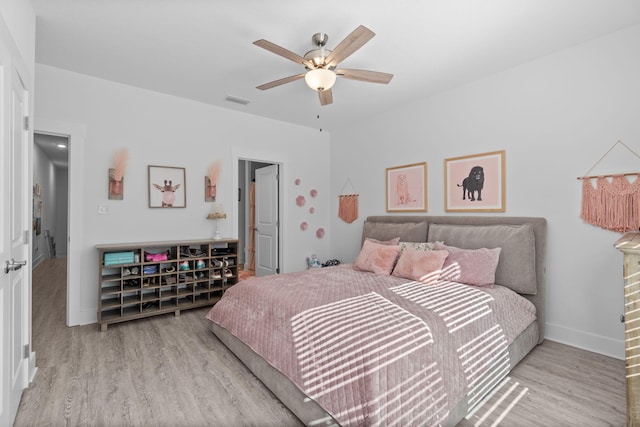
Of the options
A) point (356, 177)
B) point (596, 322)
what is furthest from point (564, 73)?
point (356, 177)

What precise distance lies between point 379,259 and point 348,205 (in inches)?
69.5

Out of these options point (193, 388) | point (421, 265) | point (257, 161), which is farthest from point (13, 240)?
point (257, 161)

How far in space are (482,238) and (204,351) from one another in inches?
111

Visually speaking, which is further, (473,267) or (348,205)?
(348,205)

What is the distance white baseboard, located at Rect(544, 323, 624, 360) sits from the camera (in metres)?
2.52

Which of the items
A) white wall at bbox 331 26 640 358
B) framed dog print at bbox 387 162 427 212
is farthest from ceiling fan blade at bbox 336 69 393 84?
framed dog print at bbox 387 162 427 212

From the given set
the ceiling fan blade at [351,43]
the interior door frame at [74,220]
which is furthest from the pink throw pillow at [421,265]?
the interior door frame at [74,220]

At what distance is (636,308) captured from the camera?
5.12ft

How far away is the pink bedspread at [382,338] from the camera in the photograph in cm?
154

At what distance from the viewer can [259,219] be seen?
5.54m

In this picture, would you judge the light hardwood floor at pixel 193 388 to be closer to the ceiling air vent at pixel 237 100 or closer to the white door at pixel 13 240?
the white door at pixel 13 240

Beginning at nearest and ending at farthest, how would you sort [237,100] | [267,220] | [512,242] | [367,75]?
[367,75]
[512,242]
[237,100]
[267,220]

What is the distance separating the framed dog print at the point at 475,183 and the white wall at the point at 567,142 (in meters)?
0.08

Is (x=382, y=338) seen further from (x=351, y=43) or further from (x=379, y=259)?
(x=351, y=43)
